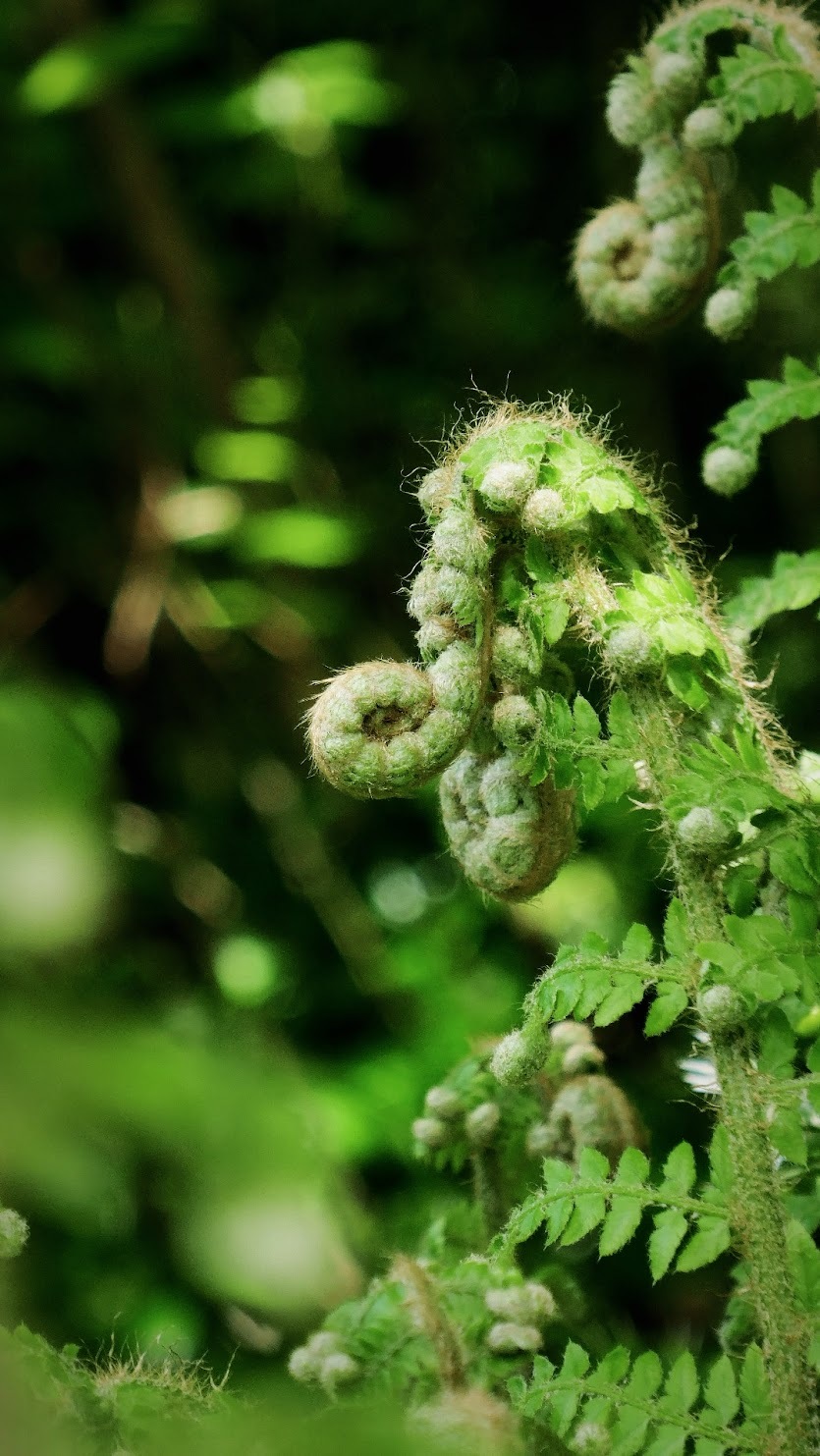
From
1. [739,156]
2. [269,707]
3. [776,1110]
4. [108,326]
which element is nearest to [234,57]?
[108,326]

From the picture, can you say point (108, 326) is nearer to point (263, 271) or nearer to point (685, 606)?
point (263, 271)

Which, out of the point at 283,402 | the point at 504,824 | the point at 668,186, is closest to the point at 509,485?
the point at 504,824

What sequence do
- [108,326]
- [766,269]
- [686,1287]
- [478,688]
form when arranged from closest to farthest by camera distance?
[478,688] < [766,269] < [686,1287] < [108,326]

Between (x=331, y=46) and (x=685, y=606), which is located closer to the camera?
(x=685, y=606)

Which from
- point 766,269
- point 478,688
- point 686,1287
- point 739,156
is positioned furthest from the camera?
point 739,156

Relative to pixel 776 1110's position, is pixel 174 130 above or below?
above

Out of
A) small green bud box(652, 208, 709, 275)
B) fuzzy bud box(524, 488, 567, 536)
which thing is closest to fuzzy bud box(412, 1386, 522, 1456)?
fuzzy bud box(524, 488, 567, 536)

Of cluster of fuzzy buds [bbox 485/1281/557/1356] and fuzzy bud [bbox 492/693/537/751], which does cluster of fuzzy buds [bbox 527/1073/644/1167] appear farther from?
fuzzy bud [bbox 492/693/537/751]

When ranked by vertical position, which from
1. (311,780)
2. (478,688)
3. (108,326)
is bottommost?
(311,780)
